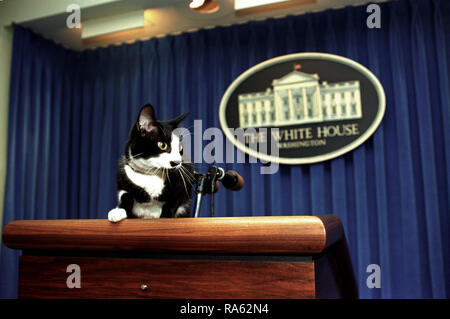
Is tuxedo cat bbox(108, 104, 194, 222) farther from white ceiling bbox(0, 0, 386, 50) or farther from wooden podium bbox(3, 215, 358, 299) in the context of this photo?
white ceiling bbox(0, 0, 386, 50)

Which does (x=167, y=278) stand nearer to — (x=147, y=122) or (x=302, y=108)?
(x=147, y=122)

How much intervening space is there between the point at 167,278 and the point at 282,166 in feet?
5.65

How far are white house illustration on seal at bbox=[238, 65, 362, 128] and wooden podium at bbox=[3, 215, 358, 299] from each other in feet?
5.31

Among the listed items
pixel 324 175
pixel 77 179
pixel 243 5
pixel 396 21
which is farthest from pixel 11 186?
pixel 396 21

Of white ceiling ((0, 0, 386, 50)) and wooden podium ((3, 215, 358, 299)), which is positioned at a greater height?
white ceiling ((0, 0, 386, 50))

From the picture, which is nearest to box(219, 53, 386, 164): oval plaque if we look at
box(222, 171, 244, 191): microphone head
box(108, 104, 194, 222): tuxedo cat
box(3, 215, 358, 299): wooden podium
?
box(222, 171, 244, 191): microphone head

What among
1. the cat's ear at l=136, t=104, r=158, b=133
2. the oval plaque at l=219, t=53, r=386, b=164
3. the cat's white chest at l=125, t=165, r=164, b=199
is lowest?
the cat's white chest at l=125, t=165, r=164, b=199

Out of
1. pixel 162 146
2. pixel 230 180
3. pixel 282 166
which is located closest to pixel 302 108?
pixel 282 166

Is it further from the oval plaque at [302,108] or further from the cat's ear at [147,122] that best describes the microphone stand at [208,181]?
the oval plaque at [302,108]

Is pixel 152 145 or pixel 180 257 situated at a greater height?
pixel 152 145

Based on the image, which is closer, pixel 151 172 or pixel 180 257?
pixel 180 257

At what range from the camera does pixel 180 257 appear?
0.53m

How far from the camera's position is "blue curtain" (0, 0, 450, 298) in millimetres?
1934
